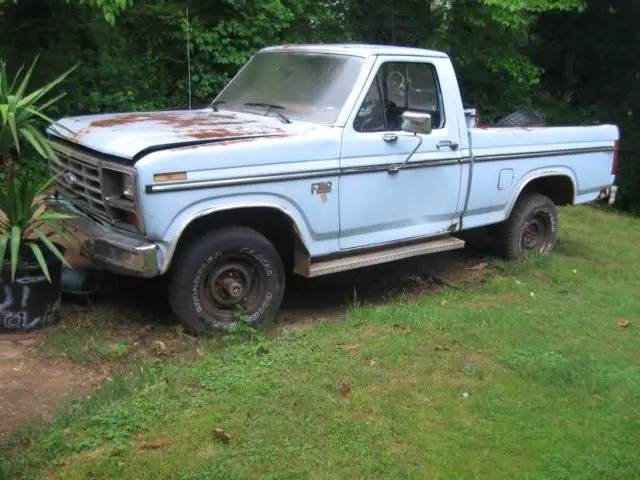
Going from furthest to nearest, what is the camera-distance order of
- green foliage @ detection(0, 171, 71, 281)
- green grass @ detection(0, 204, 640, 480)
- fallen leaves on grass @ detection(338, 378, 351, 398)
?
1. green foliage @ detection(0, 171, 71, 281)
2. fallen leaves on grass @ detection(338, 378, 351, 398)
3. green grass @ detection(0, 204, 640, 480)

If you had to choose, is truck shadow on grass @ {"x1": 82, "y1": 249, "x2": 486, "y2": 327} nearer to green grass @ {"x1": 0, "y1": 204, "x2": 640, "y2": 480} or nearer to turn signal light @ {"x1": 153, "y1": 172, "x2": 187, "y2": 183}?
green grass @ {"x1": 0, "y1": 204, "x2": 640, "y2": 480}

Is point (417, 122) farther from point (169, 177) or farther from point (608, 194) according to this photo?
point (608, 194)

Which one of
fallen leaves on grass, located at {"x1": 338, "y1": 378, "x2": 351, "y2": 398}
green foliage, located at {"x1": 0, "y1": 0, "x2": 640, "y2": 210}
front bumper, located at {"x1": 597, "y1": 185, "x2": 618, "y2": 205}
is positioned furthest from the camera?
green foliage, located at {"x1": 0, "y1": 0, "x2": 640, "y2": 210}

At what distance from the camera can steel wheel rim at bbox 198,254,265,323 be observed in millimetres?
4973

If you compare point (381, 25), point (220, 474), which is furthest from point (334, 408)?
point (381, 25)

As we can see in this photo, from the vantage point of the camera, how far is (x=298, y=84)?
585cm

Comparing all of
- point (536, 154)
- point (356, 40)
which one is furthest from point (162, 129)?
point (356, 40)

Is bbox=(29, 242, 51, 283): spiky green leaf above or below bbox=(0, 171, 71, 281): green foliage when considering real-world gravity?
below

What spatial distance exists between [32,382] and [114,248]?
3.20ft

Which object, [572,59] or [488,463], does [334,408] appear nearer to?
[488,463]

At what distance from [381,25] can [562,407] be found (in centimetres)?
915

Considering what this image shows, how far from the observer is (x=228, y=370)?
4328mm

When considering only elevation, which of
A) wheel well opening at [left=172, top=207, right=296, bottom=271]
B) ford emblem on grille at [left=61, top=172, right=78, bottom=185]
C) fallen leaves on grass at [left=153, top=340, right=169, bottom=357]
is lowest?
fallen leaves on grass at [left=153, top=340, right=169, bottom=357]

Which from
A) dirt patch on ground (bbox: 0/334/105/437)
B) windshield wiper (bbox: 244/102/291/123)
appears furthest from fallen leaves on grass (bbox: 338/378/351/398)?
windshield wiper (bbox: 244/102/291/123)
